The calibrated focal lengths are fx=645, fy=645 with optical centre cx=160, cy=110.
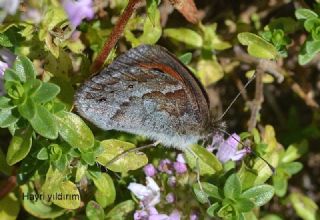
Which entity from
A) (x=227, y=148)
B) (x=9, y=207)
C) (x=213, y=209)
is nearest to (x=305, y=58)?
(x=227, y=148)

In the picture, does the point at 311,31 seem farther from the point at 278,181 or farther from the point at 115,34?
the point at 115,34

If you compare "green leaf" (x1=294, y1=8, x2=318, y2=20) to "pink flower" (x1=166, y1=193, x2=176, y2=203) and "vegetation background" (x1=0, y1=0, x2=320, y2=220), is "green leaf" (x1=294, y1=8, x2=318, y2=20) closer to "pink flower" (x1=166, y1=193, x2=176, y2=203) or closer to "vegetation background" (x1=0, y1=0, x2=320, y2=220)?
"vegetation background" (x1=0, y1=0, x2=320, y2=220)

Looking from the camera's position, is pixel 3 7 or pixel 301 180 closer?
pixel 3 7

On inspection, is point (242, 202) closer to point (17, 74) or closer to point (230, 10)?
point (17, 74)

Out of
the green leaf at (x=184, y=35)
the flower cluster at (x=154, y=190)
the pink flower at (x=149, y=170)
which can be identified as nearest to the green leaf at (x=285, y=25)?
the green leaf at (x=184, y=35)

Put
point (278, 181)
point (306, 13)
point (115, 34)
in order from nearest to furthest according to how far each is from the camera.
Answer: point (115, 34) < point (306, 13) < point (278, 181)

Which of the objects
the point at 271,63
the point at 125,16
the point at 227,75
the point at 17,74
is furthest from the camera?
the point at 227,75

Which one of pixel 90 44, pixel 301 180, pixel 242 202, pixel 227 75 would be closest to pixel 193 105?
pixel 242 202

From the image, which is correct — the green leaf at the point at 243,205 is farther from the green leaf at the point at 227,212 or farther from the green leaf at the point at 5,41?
the green leaf at the point at 5,41
